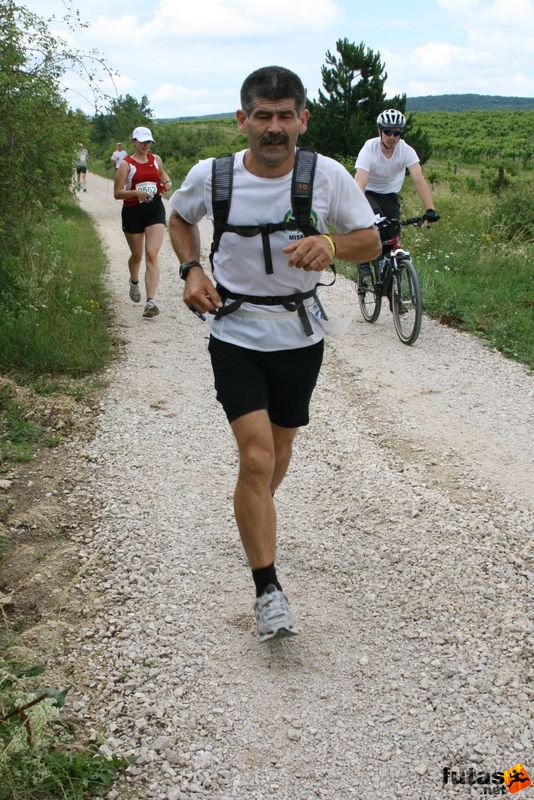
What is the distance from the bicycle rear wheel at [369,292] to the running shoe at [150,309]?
250 centimetres

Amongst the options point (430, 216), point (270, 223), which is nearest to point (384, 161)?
point (430, 216)

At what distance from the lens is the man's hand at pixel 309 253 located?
3.15 meters

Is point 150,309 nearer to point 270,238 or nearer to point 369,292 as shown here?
point 369,292

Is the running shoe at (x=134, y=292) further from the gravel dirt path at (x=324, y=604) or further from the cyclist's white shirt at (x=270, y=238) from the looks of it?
the cyclist's white shirt at (x=270, y=238)

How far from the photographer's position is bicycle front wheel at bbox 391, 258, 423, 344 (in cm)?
852

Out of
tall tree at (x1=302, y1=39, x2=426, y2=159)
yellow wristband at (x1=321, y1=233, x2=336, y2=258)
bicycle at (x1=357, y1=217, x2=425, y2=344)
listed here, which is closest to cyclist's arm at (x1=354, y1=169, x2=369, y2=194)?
bicycle at (x1=357, y1=217, x2=425, y2=344)

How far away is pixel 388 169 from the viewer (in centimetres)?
876

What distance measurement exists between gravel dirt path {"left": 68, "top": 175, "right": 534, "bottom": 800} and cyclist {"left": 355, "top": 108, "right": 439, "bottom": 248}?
2784 mm

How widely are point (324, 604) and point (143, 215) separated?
22.5 feet

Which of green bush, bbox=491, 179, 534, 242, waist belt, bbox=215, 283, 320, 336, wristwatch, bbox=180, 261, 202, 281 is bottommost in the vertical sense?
green bush, bbox=491, 179, 534, 242

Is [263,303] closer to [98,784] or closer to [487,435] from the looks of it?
[98,784]

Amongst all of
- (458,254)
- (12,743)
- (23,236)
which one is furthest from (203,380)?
(458,254)

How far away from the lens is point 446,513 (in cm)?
471

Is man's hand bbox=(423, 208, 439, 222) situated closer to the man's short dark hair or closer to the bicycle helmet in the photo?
the bicycle helmet
